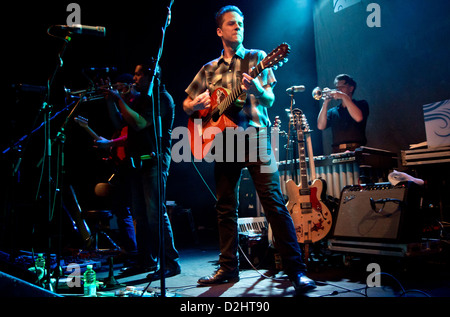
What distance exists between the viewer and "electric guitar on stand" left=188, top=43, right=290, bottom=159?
2.55 meters

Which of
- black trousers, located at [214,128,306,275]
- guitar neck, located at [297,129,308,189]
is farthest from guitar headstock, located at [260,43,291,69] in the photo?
guitar neck, located at [297,129,308,189]

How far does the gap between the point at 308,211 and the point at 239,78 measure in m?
1.60

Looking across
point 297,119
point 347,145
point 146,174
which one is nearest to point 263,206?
point 146,174

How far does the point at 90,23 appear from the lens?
A: 5637 millimetres

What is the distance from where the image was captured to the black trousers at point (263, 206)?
8.23ft

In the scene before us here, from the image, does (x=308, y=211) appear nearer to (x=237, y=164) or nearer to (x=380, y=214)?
(x=380, y=214)

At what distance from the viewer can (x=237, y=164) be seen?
Answer: 284cm

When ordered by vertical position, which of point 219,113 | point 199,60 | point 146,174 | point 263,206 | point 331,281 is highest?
point 199,60

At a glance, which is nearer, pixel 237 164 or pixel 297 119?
pixel 237 164

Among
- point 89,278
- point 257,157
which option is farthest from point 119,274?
point 257,157

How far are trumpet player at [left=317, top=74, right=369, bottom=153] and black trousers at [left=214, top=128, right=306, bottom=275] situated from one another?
2.31 meters

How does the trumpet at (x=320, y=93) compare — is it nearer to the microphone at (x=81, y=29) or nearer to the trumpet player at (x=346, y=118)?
the trumpet player at (x=346, y=118)
